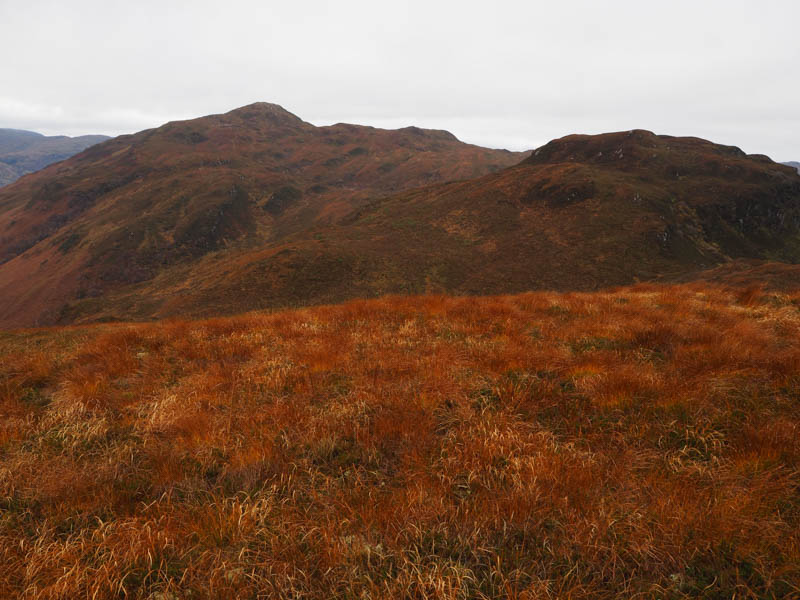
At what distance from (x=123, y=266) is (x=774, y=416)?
7354 centimetres

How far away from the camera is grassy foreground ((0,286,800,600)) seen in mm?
2270

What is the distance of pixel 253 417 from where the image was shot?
14.2ft

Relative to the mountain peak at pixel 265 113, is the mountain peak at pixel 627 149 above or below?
below

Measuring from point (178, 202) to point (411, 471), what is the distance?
85.8 meters

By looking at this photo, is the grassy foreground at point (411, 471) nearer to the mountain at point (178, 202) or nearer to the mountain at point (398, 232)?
the mountain at point (398, 232)

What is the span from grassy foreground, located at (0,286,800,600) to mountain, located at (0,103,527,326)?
25.7 meters

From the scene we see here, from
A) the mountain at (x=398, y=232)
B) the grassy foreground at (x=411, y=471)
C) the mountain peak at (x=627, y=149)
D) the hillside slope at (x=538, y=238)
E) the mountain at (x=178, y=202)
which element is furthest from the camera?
the mountain at (x=178, y=202)

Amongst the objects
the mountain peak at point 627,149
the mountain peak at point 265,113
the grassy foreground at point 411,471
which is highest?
the mountain peak at point 265,113

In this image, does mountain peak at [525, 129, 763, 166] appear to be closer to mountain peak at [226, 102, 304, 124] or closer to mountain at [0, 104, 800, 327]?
mountain at [0, 104, 800, 327]

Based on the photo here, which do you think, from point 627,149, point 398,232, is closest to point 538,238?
point 398,232

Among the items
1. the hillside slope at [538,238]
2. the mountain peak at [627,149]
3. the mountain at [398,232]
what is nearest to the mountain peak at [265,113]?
the mountain at [398,232]

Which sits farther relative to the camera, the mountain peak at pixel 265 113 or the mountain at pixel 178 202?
the mountain peak at pixel 265 113

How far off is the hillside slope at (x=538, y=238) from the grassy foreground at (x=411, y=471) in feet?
76.6

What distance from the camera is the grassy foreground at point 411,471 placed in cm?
227
